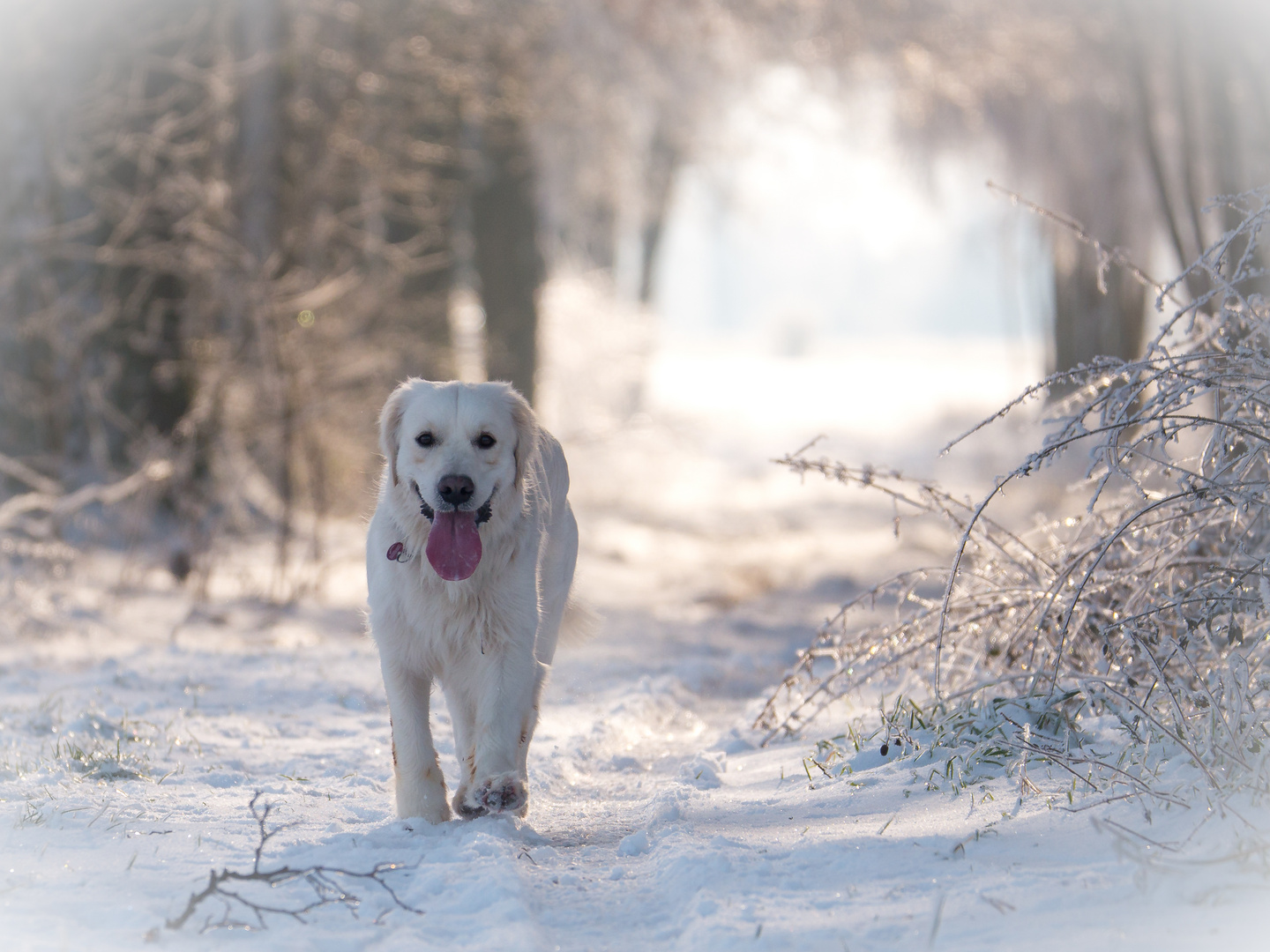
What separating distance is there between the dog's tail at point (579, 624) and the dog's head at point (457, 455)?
1.01 meters

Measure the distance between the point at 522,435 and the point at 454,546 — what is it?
0.47 m

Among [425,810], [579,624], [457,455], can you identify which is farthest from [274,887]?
[579,624]

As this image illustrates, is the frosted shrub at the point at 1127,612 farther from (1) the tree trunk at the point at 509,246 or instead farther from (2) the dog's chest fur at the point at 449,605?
(1) the tree trunk at the point at 509,246

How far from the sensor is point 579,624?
4.49 meters

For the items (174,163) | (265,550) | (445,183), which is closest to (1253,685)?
(265,550)

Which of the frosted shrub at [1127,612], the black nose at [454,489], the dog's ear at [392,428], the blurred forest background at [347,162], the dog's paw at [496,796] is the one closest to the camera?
the frosted shrub at [1127,612]

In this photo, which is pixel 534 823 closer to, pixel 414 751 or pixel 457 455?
pixel 414 751

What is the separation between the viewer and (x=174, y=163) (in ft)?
28.9

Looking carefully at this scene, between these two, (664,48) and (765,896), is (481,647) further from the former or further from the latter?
(664,48)

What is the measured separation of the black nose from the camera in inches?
129

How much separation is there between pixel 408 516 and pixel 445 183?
31.4 ft

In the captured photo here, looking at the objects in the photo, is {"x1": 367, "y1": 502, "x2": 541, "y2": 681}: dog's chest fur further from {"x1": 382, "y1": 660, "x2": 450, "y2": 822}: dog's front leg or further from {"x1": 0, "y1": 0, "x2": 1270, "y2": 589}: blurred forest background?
{"x1": 0, "y1": 0, "x2": 1270, "y2": 589}: blurred forest background

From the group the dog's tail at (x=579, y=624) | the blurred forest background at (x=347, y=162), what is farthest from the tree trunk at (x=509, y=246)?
the dog's tail at (x=579, y=624)

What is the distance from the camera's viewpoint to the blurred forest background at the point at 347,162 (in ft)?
25.6
